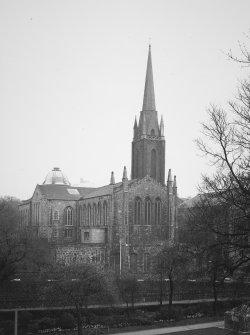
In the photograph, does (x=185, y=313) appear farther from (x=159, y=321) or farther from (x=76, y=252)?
(x=76, y=252)

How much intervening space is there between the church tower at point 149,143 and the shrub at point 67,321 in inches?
1410

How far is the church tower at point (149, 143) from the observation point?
6631 cm

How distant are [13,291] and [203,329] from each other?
1827cm

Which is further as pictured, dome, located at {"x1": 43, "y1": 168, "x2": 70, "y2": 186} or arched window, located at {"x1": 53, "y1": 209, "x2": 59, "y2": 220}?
dome, located at {"x1": 43, "y1": 168, "x2": 70, "y2": 186}

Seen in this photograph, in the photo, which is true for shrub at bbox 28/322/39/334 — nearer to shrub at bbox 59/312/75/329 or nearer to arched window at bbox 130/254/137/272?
shrub at bbox 59/312/75/329

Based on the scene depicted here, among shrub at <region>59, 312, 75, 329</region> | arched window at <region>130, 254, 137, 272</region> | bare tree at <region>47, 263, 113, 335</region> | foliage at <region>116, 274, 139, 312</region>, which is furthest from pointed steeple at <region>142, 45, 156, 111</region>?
shrub at <region>59, 312, 75, 329</region>

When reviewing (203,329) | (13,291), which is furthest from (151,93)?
(203,329)

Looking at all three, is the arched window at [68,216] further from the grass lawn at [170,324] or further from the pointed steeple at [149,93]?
the grass lawn at [170,324]

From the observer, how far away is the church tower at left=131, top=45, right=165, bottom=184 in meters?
66.3

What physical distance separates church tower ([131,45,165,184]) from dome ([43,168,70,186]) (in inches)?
993

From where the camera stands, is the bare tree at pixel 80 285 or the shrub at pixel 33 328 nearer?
the shrub at pixel 33 328

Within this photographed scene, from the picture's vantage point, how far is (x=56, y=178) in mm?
89312

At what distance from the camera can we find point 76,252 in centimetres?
6162

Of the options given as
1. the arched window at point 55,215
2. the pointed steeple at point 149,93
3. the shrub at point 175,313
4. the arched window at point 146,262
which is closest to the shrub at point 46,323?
the shrub at point 175,313
